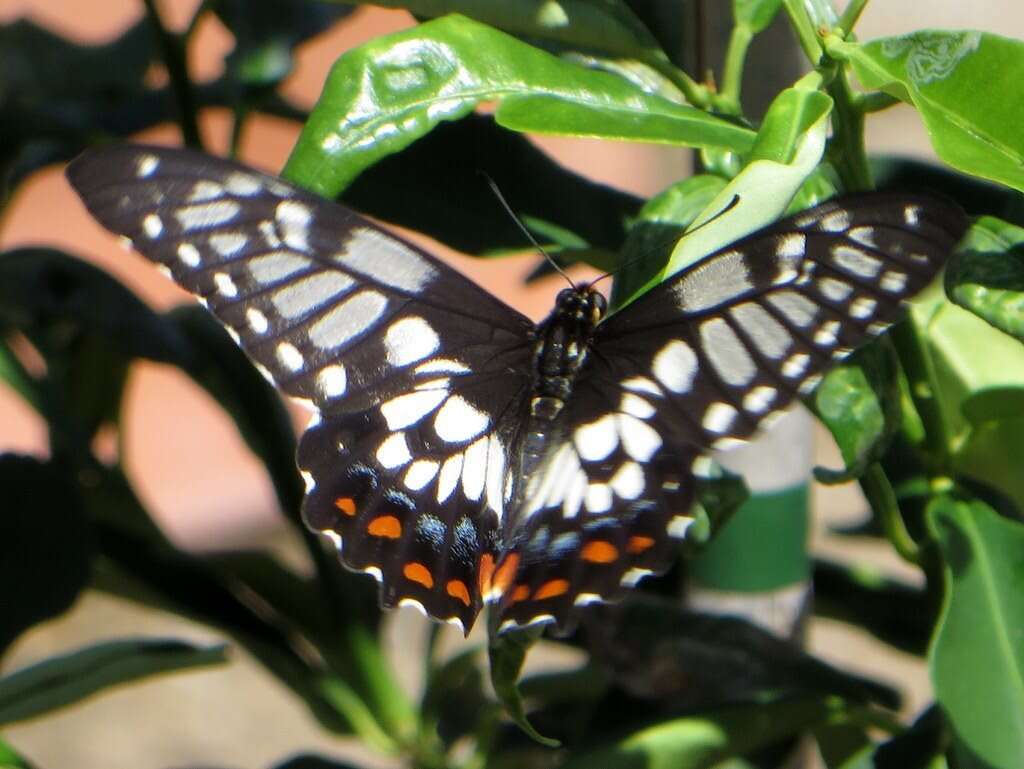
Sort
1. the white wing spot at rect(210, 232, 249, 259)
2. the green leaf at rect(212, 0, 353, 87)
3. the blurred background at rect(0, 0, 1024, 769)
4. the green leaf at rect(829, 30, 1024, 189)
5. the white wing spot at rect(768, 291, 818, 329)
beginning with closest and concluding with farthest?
1. the green leaf at rect(829, 30, 1024, 189)
2. the white wing spot at rect(768, 291, 818, 329)
3. the white wing spot at rect(210, 232, 249, 259)
4. the green leaf at rect(212, 0, 353, 87)
5. the blurred background at rect(0, 0, 1024, 769)

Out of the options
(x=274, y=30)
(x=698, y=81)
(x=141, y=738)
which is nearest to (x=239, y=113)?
(x=274, y=30)

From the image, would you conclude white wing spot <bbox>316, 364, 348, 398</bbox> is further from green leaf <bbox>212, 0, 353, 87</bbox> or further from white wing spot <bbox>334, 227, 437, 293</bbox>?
green leaf <bbox>212, 0, 353, 87</bbox>

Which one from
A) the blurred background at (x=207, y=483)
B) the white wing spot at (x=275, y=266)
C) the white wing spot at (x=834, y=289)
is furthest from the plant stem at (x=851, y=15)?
the blurred background at (x=207, y=483)

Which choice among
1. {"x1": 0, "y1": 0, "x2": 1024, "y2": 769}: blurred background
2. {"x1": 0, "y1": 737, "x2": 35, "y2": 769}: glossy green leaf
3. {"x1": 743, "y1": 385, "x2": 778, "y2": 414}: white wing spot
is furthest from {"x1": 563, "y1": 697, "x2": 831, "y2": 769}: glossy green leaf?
{"x1": 0, "y1": 0, "x2": 1024, "y2": 769}: blurred background

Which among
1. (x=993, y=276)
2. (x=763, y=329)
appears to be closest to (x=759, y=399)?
(x=763, y=329)

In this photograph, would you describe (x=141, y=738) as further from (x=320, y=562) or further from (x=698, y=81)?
(x=698, y=81)
